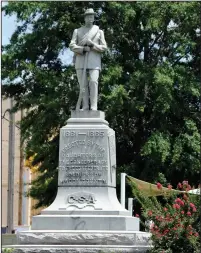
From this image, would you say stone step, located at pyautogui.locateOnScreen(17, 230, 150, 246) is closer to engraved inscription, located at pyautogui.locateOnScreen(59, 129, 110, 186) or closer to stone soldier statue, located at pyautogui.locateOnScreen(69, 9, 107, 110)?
engraved inscription, located at pyautogui.locateOnScreen(59, 129, 110, 186)

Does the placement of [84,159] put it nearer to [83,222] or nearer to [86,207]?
[86,207]

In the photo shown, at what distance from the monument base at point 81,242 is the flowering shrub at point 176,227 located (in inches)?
13.7

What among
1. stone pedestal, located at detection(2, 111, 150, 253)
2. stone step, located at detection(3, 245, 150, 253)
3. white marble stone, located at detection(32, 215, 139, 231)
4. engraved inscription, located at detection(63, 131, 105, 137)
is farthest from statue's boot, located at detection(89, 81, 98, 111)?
stone step, located at detection(3, 245, 150, 253)

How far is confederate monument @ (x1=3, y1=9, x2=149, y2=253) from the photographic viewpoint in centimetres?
1791

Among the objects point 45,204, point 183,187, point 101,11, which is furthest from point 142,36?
point 183,187

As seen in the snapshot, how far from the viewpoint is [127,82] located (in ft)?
107

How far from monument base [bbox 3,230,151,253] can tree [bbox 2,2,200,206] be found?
1334 centimetres

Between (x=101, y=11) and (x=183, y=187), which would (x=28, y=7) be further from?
(x=183, y=187)

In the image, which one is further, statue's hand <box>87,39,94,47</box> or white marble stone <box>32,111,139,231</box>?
statue's hand <box>87,39,94,47</box>

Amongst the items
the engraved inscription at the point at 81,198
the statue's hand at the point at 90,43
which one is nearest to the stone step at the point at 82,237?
the engraved inscription at the point at 81,198

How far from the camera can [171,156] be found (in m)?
32.0

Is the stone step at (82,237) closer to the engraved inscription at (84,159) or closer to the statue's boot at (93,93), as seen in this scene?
the engraved inscription at (84,159)

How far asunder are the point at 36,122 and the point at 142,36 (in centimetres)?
457

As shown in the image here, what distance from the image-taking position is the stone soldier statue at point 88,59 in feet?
64.0
